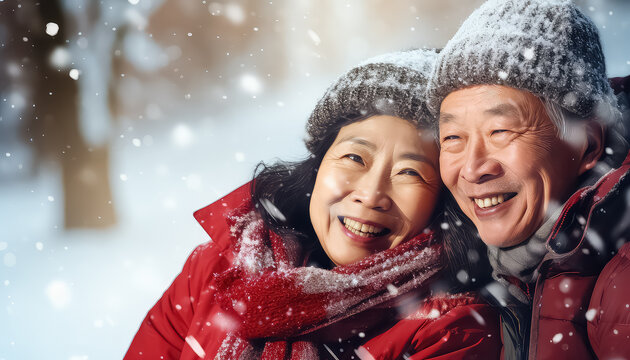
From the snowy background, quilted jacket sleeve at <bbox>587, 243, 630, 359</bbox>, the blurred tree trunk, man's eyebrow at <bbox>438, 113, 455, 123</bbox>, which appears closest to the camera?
quilted jacket sleeve at <bbox>587, 243, 630, 359</bbox>

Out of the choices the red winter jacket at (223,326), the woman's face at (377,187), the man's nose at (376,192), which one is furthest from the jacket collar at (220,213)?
the man's nose at (376,192)

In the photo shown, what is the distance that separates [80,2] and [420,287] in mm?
1301

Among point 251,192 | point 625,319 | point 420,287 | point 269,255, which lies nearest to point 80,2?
point 251,192

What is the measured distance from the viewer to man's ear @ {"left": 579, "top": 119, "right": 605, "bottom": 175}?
2.65ft

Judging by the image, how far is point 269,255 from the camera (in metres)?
1.22

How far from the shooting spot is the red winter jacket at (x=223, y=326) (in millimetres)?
952

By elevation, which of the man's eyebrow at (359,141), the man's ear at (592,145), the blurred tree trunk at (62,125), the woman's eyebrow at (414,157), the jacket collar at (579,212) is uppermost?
the blurred tree trunk at (62,125)

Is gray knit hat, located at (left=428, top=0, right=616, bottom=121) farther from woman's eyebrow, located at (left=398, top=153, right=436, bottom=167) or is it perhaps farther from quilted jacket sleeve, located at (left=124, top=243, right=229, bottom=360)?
quilted jacket sleeve, located at (left=124, top=243, right=229, bottom=360)

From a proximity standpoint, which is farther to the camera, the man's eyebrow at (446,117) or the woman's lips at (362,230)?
the woman's lips at (362,230)

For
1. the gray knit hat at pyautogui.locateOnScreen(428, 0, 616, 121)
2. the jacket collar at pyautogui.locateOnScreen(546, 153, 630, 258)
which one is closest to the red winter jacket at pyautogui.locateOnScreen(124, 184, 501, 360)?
the jacket collar at pyautogui.locateOnScreen(546, 153, 630, 258)

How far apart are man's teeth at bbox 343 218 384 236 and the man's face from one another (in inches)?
9.3

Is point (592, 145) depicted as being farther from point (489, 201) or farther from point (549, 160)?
point (489, 201)

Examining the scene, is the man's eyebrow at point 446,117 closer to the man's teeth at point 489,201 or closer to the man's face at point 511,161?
the man's face at point 511,161

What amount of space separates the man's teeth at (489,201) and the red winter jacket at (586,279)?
3.8 inches
